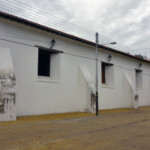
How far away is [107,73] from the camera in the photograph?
17156 millimetres

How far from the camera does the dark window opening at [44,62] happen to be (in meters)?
12.1

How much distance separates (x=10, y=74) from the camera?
8.45 metres

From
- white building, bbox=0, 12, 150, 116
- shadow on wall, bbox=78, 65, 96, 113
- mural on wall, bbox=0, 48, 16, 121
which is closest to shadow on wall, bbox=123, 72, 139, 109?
white building, bbox=0, 12, 150, 116

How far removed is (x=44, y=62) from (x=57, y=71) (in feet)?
3.71

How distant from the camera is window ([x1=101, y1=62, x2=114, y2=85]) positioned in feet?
55.7

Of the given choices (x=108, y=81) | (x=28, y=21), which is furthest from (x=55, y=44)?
(x=108, y=81)

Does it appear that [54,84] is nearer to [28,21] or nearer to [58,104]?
[58,104]

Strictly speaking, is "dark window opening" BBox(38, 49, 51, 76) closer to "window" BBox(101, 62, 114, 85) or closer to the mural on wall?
the mural on wall

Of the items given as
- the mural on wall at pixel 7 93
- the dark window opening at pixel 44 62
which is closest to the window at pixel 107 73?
the dark window opening at pixel 44 62

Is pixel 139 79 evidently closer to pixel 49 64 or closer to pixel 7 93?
pixel 49 64

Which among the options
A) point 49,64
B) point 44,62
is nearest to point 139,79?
point 49,64

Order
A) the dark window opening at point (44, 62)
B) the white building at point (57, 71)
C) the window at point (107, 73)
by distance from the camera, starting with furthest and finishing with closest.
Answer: the window at point (107, 73)
the dark window opening at point (44, 62)
the white building at point (57, 71)

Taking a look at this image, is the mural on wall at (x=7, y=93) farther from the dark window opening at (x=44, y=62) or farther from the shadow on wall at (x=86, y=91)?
the shadow on wall at (x=86, y=91)

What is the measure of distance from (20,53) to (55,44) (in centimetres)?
255
